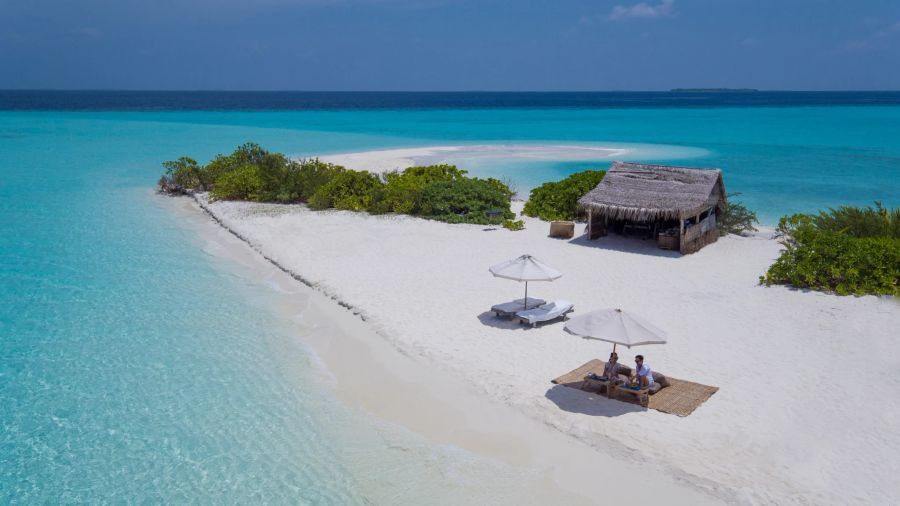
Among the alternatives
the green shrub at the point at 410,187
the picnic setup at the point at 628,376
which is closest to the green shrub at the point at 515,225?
the green shrub at the point at 410,187

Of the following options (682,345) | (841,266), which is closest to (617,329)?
(682,345)

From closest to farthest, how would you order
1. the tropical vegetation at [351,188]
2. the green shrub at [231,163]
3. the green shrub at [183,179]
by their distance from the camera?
the tropical vegetation at [351,188] < the green shrub at [231,163] < the green shrub at [183,179]

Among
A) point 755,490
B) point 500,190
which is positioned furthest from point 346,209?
point 755,490

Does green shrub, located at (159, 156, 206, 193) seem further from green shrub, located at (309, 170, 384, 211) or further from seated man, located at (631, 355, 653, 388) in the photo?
seated man, located at (631, 355, 653, 388)

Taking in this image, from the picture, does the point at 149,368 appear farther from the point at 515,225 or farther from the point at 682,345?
the point at 515,225

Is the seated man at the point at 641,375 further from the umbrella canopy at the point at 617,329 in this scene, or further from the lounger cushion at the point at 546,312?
the lounger cushion at the point at 546,312

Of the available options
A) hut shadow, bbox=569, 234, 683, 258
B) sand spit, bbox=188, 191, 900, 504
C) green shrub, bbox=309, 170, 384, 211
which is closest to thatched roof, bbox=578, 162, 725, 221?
hut shadow, bbox=569, 234, 683, 258

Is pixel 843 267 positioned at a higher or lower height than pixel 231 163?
lower
